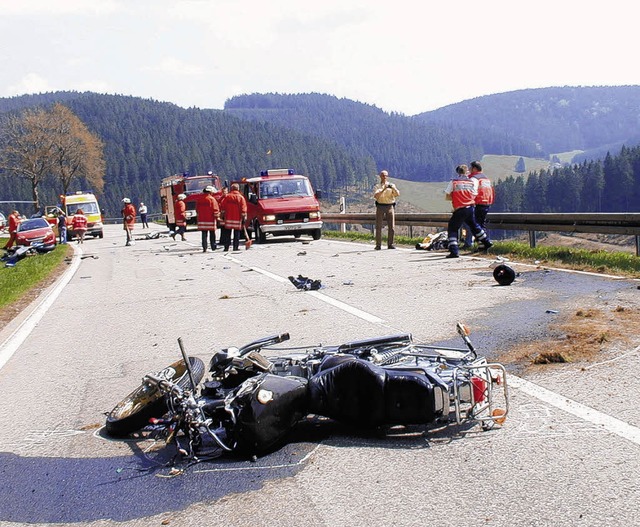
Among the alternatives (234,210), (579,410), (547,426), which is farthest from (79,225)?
(547,426)

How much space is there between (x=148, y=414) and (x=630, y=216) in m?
10.5

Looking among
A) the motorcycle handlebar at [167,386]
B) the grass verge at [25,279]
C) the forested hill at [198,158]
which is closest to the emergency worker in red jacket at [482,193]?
the grass verge at [25,279]

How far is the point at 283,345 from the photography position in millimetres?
7035

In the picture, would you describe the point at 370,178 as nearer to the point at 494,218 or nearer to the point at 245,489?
the point at 494,218

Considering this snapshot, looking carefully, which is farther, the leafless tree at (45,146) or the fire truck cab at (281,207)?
the leafless tree at (45,146)

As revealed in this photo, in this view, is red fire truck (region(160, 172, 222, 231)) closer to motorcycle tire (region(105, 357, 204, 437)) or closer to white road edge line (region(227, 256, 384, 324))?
white road edge line (region(227, 256, 384, 324))

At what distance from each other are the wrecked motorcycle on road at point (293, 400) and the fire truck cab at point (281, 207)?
67.0 feet

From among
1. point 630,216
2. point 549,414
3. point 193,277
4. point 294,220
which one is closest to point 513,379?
point 549,414

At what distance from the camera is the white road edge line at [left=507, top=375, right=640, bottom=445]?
410 cm

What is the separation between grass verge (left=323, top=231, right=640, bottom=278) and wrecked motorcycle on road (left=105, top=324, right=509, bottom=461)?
285 inches

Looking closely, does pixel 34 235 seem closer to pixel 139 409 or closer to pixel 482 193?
pixel 482 193

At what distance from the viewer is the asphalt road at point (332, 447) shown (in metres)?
3.38

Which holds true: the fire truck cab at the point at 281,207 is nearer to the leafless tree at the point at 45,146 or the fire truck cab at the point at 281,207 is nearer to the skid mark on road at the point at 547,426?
the skid mark on road at the point at 547,426

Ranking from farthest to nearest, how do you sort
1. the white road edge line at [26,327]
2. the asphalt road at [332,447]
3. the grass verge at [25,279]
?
the grass verge at [25,279] < the white road edge line at [26,327] < the asphalt road at [332,447]
